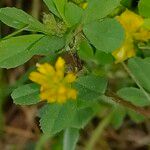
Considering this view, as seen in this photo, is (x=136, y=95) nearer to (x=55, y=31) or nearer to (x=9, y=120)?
(x=55, y=31)

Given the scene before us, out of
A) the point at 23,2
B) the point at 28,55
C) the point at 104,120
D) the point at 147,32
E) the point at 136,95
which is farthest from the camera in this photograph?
the point at 23,2

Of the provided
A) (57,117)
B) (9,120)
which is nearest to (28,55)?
(57,117)

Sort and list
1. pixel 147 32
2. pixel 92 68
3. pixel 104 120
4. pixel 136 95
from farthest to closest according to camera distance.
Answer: pixel 104 120 < pixel 92 68 < pixel 136 95 < pixel 147 32

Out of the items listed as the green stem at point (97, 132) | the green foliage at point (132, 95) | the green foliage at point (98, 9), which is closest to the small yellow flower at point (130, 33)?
the green foliage at point (132, 95)

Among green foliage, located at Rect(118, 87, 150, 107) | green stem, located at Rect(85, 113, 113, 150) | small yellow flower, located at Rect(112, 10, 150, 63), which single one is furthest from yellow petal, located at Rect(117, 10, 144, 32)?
green stem, located at Rect(85, 113, 113, 150)

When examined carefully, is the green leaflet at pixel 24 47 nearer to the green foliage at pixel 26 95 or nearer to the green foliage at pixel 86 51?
the green foliage at pixel 26 95

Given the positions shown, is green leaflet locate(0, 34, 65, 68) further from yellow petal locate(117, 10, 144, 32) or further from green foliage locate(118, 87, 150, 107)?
green foliage locate(118, 87, 150, 107)

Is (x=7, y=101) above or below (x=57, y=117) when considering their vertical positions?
below
